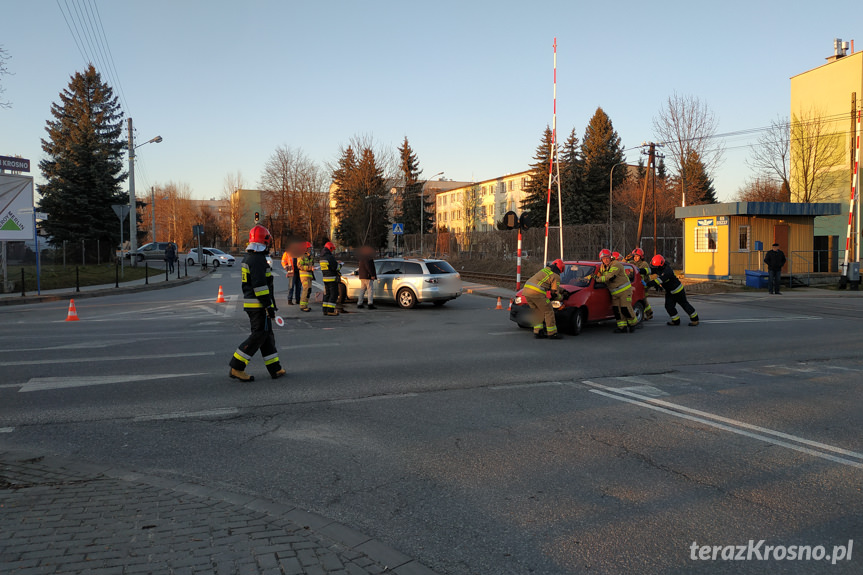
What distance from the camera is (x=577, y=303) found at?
1273 centimetres

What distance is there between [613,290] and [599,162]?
180 ft

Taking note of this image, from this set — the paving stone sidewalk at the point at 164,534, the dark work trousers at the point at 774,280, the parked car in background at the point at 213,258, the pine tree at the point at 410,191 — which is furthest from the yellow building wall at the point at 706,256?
the pine tree at the point at 410,191

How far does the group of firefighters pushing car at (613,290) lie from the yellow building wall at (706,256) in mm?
13749

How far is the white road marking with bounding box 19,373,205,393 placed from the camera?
24.6 feet

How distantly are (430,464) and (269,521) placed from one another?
60.2 inches

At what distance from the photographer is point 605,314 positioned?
1361 cm

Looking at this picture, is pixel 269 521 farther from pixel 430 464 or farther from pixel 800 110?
pixel 800 110

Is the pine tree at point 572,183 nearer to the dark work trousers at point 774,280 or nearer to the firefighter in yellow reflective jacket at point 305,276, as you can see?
the dark work trousers at point 774,280

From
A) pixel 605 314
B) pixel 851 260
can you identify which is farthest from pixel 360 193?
pixel 605 314

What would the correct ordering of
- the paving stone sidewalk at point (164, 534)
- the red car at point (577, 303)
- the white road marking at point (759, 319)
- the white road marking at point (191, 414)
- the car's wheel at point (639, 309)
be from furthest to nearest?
the white road marking at point (759, 319) < the car's wheel at point (639, 309) < the red car at point (577, 303) < the white road marking at point (191, 414) < the paving stone sidewalk at point (164, 534)

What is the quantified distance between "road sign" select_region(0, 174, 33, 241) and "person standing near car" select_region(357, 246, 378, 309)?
523 inches

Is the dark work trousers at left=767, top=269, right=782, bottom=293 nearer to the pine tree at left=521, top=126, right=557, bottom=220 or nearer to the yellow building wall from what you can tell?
the yellow building wall

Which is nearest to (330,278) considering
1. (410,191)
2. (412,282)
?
(412,282)

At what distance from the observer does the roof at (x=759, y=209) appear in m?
26.5
